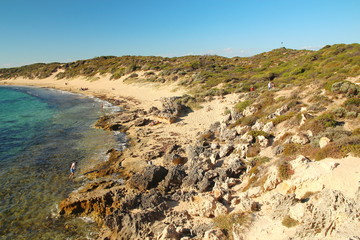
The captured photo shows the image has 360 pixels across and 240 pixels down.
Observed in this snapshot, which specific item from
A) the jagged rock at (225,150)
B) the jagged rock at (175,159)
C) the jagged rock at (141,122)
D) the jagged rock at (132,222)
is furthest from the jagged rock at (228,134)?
the jagged rock at (141,122)

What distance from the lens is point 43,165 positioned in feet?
49.9

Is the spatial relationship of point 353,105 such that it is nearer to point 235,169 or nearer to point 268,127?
point 268,127

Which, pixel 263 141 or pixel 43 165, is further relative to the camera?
pixel 43 165

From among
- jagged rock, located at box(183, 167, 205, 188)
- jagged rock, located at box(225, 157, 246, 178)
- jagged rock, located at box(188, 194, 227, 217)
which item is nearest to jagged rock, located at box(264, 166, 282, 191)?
jagged rock, located at box(188, 194, 227, 217)

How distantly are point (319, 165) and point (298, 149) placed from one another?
9.10 feet

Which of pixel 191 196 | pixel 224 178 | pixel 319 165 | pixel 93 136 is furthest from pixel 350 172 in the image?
pixel 93 136

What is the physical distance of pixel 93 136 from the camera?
828 inches

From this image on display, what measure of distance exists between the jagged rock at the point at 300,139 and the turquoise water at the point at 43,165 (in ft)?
33.9

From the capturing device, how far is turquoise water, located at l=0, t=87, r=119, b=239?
31.0 ft

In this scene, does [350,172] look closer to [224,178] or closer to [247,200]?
[247,200]

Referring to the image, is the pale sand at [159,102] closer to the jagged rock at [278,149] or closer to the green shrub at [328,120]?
the jagged rock at [278,149]

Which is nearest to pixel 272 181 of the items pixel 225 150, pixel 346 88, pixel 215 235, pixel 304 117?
pixel 215 235

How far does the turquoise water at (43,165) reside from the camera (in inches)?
372

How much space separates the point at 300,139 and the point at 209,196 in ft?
18.6
